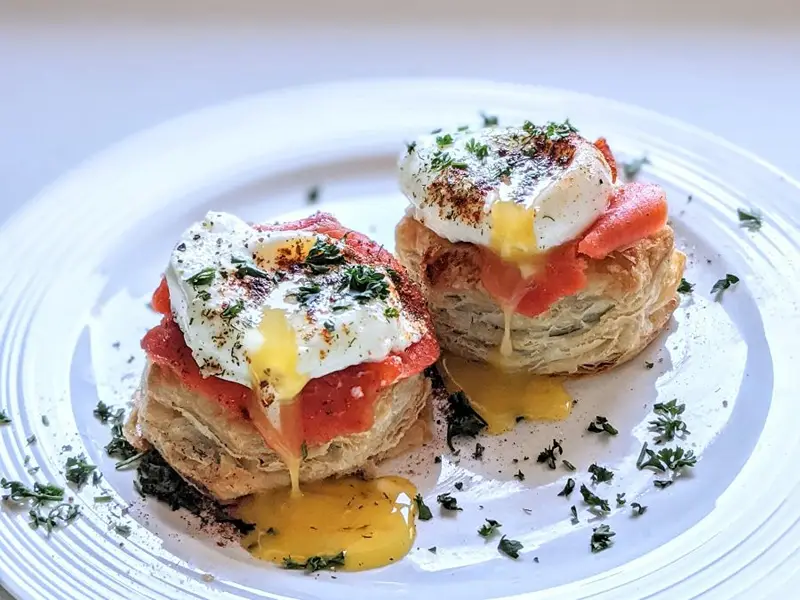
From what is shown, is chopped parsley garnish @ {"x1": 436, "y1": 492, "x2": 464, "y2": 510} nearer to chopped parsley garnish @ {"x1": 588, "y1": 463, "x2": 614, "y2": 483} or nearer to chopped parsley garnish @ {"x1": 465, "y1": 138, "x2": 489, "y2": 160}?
chopped parsley garnish @ {"x1": 588, "y1": 463, "x2": 614, "y2": 483}

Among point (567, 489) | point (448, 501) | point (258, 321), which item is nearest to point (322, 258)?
point (258, 321)

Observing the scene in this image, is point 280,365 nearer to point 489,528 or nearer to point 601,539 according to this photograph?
point 489,528

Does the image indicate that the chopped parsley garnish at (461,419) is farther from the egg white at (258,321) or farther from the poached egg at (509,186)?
the poached egg at (509,186)

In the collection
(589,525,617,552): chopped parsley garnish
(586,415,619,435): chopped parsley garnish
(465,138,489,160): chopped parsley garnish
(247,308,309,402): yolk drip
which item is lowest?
(589,525,617,552): chopped parsley garnish

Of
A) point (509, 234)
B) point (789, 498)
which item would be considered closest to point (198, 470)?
point (509, 234)

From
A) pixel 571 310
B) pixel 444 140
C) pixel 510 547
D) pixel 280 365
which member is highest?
pixel 444 140

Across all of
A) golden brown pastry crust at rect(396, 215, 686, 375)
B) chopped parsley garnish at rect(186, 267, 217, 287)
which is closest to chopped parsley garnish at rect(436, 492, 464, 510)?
golden brown pastry crust at rect(396, 215, 686, 375)

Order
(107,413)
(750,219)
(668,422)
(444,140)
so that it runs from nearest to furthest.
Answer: (668,422), (107,413), (444,140), (750,219)
